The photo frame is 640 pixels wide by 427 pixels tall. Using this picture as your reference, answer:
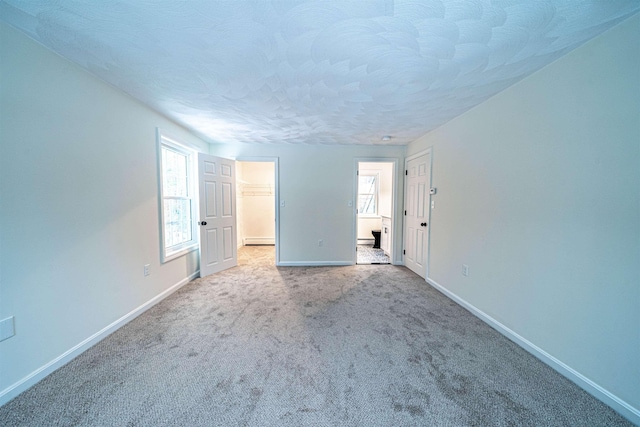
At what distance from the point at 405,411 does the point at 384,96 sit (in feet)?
8.11

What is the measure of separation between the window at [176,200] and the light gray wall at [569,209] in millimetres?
3652

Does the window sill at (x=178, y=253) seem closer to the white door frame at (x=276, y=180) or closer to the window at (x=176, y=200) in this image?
the window at (x=176, y=200)

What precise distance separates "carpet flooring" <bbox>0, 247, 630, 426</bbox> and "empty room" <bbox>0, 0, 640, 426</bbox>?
1 cm

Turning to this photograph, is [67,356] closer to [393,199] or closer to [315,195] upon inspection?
[315,195]

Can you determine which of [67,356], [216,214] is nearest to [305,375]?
[67,356]

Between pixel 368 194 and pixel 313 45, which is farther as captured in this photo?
pixel 368 194

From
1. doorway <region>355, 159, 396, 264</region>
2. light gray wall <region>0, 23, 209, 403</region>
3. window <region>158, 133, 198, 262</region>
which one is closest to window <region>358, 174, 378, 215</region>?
doorway <region>355, 159, 396, 264</region>

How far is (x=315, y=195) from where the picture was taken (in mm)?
4137

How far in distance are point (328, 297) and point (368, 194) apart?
4.03 meters

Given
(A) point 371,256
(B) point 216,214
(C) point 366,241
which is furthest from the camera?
(C) point 366,241

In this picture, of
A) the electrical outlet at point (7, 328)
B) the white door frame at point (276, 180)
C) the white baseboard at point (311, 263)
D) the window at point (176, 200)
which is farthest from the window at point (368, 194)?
the electrical outlet at point (7, 328)

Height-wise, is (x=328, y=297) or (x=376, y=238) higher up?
(x=376, y=238)

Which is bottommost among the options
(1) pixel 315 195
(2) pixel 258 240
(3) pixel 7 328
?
(2) pixel 258 240

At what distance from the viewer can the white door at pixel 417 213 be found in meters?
3.46
